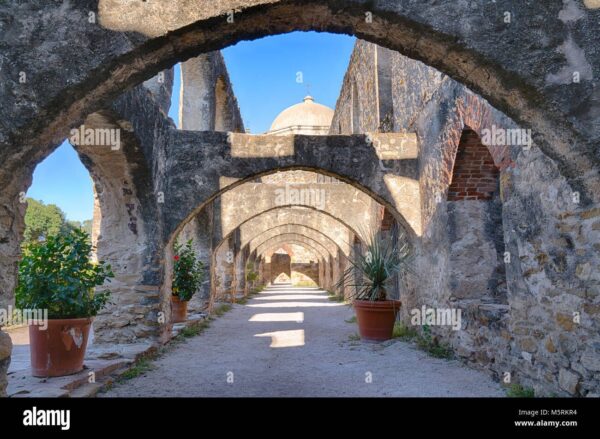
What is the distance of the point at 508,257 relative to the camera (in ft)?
12.8

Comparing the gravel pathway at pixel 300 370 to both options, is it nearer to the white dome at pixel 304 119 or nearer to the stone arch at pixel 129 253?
the stone arch at pixel 129 253

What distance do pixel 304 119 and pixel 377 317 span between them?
22.8 metres

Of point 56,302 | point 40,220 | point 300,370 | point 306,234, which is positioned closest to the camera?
point 56,302

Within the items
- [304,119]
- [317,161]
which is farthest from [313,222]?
[304,119]

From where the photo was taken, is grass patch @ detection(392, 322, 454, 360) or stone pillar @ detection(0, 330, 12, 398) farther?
grass patch @ detection(392, 322, 454, 360)

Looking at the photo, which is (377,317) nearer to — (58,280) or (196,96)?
(58,280)

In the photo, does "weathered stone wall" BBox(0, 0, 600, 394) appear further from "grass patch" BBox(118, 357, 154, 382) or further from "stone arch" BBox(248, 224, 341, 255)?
"stone arch" BBox(248, 224, 341, 255)

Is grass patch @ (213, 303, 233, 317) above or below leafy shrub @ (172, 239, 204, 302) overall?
below

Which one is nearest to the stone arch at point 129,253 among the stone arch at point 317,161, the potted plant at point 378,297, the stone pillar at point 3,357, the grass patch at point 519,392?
the stone arch at point 317,161

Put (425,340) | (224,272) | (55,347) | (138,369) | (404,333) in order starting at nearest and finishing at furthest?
1. (55,347)
2. (138,369)
3. (425,340)
4. (404,333)
5. (224,272)

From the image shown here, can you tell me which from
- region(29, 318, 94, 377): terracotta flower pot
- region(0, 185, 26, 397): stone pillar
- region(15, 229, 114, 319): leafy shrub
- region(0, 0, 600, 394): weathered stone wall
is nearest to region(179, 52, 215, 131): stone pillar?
region(15, 229, 114, 319): leafy shrub

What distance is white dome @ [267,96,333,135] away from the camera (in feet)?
89.5

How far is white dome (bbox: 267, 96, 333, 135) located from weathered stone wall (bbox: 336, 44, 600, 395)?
66.0 ft

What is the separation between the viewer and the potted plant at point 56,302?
3764 millimetres
